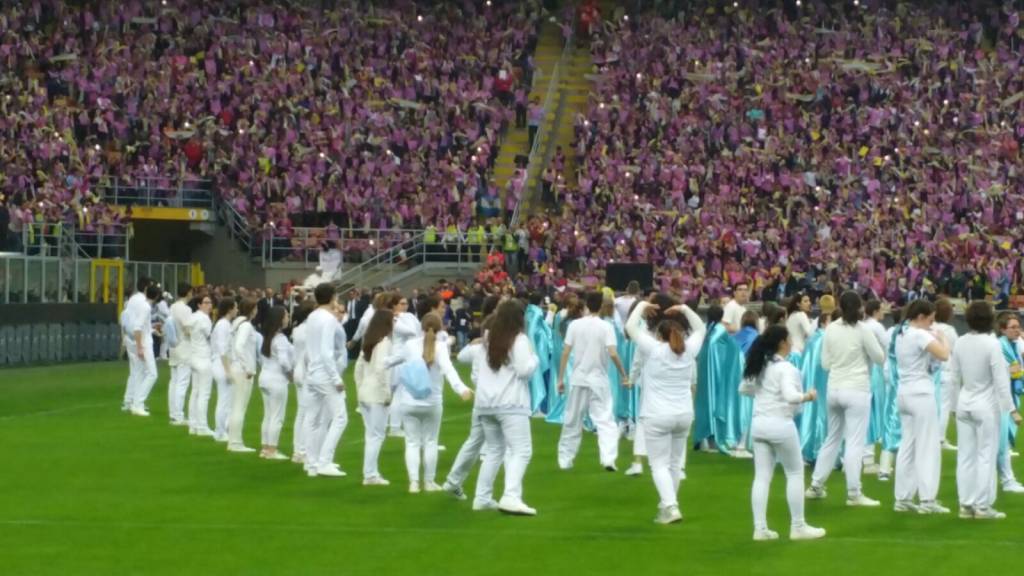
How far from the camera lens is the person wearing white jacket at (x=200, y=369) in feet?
77.6

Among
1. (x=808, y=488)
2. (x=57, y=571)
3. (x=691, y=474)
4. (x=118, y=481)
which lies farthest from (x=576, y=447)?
(x=57, y=571)

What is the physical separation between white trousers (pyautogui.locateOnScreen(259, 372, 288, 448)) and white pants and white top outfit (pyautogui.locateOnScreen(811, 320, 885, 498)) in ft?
20.9

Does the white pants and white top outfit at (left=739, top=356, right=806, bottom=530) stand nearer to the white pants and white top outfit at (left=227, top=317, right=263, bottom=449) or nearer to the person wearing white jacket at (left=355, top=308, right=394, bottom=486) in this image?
the person wearing white jacket at (left=355, top=308, right=394, bottom=486)

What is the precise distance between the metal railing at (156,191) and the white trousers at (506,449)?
31.7 metres

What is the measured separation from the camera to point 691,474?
19625mm

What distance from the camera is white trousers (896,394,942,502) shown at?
16047 mm

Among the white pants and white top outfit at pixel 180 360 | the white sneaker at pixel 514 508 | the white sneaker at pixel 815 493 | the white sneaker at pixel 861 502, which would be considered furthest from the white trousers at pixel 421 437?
the white pants and white top outfit at pixel 180 360

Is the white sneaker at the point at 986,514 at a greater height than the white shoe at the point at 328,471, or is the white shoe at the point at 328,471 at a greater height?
the white shoe at the point at 328,471

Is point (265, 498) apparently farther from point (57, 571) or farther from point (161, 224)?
point (161, 224)

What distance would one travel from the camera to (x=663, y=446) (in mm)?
15422

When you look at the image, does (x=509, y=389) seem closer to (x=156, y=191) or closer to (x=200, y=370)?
(x=200, y=370)

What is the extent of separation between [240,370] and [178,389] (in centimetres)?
361

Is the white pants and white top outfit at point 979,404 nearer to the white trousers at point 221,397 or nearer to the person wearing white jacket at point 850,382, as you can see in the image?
the person wearing white jacket at point 850,382

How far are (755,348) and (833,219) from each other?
32.0 metres
